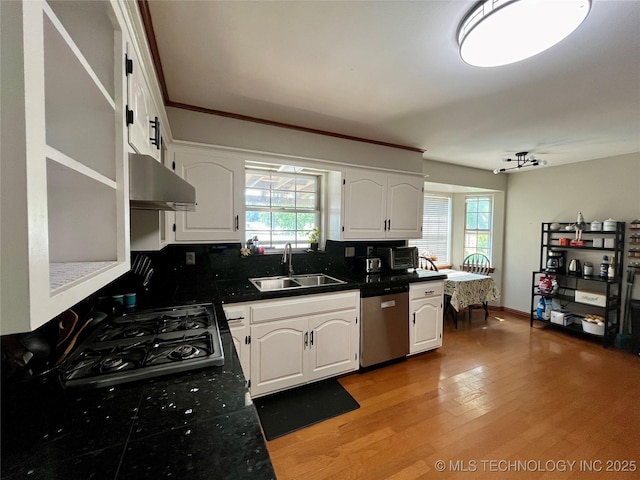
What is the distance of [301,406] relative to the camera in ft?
6.89

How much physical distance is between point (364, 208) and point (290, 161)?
93 centimetres

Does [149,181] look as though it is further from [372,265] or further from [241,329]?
[372,265]

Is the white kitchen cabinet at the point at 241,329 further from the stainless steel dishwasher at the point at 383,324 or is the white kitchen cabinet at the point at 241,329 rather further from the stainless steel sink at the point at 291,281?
the stainless steel dishwasher at the point at 383,324

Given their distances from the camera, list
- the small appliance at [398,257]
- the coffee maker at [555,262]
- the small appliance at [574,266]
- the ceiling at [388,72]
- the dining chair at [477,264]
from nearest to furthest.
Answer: the ceiling at [388,72] → the small appliance at [398,257] → the small appliance at [574,266] → the coffee maker at [555,262] → the dining chair at [477,264]

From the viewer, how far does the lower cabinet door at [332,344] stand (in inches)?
89.9

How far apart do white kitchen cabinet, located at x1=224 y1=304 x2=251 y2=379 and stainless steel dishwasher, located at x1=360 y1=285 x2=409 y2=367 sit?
1054 millimetres

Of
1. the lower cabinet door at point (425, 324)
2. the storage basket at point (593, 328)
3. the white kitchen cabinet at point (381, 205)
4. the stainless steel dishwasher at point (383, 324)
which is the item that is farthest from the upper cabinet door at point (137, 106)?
the storage basket at point (593, 328)

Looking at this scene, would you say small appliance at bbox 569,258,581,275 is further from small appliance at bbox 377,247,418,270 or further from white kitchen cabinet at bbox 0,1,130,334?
white kitchen cabinet at bbox 0,1,130,334

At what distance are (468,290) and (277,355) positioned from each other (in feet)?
9.51

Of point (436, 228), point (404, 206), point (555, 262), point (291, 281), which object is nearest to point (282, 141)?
point (291, 281)

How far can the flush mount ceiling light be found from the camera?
3.48ft

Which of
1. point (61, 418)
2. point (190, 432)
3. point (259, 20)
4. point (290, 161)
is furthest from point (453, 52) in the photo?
point (61, 418)

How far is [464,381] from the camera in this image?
250 cm

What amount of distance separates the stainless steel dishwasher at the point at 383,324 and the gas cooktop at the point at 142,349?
1499 millimetres
